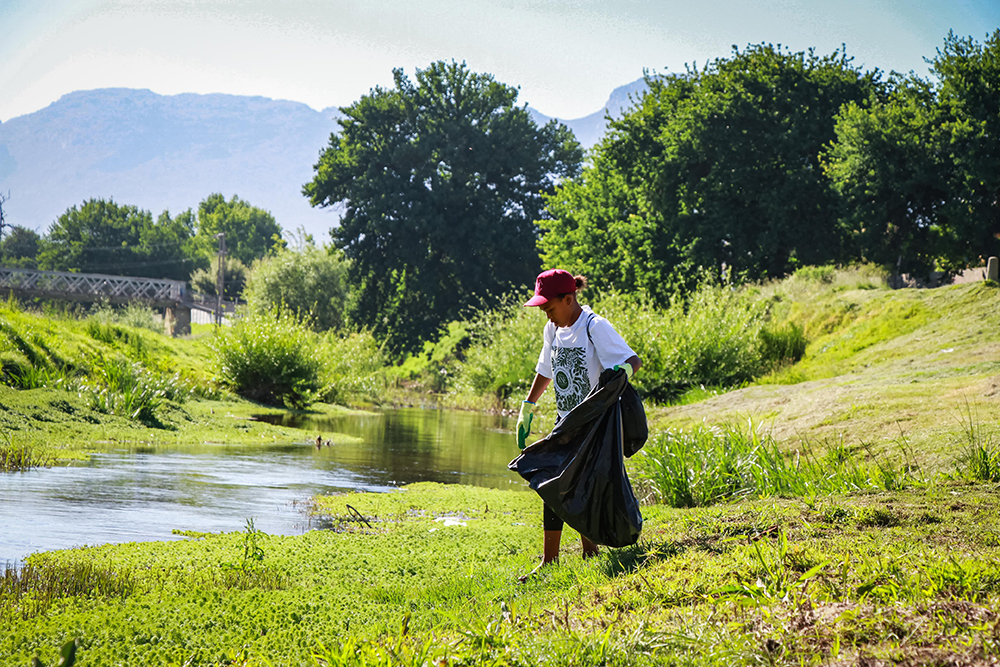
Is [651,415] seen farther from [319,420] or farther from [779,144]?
[779,144]

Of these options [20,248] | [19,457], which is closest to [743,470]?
[19,457]

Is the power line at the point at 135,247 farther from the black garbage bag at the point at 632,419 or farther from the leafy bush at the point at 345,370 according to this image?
the black garbage bag at the point at 632,419

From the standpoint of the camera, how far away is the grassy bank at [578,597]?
3674 millimetres

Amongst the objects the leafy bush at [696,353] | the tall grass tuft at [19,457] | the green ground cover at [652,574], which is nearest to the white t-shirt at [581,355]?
the green ground cover at [652,574]

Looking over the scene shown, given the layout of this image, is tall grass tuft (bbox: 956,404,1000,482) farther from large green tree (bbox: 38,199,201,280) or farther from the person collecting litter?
large green tree (bbox: 38,199,201,280)

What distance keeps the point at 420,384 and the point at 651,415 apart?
120ft

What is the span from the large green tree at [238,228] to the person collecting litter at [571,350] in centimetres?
11832

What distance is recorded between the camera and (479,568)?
20.7 ft

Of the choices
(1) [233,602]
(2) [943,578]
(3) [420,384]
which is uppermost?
(2) [943,578]

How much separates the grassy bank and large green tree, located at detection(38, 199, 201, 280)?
113 meters

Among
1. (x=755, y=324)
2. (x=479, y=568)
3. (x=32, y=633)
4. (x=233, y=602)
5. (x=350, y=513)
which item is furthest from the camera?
(x=755, y=324)

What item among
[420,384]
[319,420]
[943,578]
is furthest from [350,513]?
[420,384]

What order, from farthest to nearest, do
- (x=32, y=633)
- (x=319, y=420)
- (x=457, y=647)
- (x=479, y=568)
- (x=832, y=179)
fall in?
1. (x=832, y=179)
2. (x=319, y=420)
3. (x=479, y=568)
4. (x=32, y=633)
5. (x=457, y=647)

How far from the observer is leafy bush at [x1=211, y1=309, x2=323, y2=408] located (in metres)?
24.1
